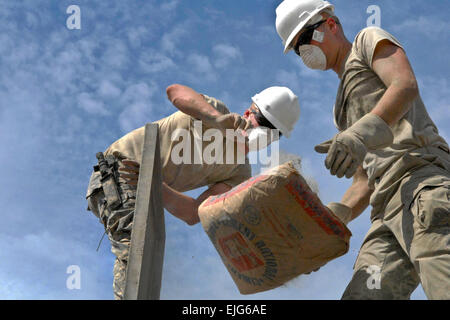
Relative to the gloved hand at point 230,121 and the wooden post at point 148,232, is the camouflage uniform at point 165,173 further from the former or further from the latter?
the wooden post at point 148,232

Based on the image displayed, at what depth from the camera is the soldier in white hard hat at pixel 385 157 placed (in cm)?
299

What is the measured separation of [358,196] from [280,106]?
1.25 meters

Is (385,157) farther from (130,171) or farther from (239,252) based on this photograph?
(130,171)

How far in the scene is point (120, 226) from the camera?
13.9 feet

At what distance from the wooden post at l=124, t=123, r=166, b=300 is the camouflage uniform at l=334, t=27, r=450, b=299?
1.13 meters

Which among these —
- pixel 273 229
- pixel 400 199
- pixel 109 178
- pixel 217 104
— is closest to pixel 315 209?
pixel 273 229

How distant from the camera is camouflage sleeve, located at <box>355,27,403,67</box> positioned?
3.41 m

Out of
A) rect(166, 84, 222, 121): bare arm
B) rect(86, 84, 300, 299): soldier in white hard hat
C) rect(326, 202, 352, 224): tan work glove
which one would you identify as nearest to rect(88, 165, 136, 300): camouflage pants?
rect(86, 84, 300, 299): soldier in white hard hat

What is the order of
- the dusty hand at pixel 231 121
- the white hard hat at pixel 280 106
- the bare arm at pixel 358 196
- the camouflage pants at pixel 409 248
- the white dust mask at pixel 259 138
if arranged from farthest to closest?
the white hard hat at pixel 280 106
the white dust mask at pixel 259 138
the dusty hand at pixel 231 121
the bare arm at pixel 358 196
the camouflage pants at pixel 409 248

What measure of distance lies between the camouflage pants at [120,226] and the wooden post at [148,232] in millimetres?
373

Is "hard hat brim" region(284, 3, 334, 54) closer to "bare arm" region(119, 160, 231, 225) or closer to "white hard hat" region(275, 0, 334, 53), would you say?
"white hard hat" region(275, 0, 334, 53)

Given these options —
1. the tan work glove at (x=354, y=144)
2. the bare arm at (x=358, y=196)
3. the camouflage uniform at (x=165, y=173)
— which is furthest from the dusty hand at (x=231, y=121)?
the tan work glove at (x=354, y=144)
